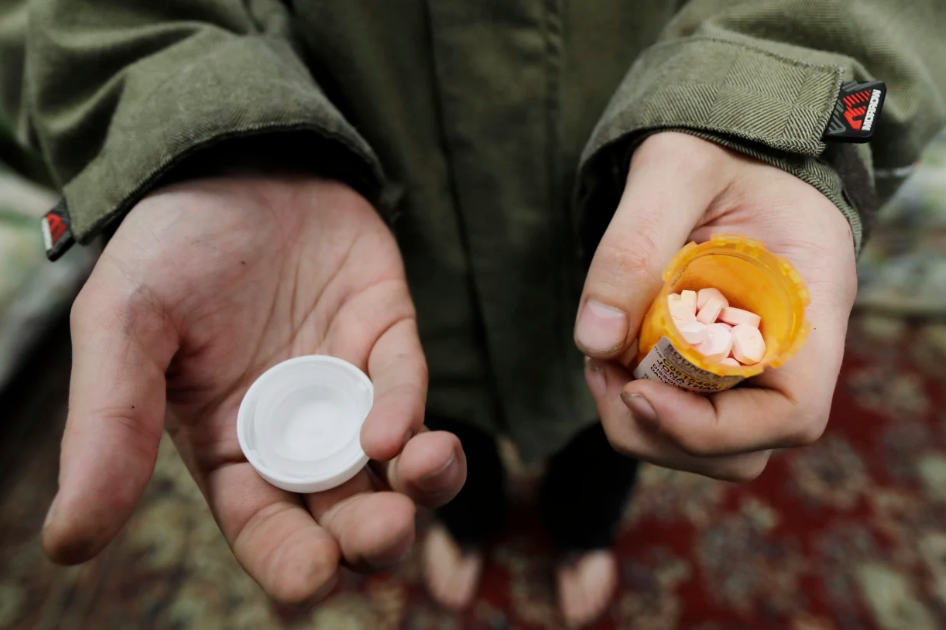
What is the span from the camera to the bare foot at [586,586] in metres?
1.16

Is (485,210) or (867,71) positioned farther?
(485,210)

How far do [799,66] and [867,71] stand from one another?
0.30ft

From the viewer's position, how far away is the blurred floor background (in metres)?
1.12

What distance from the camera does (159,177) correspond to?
1.89 feet

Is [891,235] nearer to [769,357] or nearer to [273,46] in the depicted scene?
[769,357]

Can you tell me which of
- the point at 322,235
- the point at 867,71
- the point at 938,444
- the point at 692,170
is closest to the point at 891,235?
the point at 938,444

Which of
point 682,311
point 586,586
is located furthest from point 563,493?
point 682,311

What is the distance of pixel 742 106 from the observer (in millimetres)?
541

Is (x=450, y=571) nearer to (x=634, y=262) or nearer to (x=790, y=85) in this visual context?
(x=634, y=262)

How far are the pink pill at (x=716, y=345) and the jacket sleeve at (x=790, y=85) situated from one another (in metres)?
0.19

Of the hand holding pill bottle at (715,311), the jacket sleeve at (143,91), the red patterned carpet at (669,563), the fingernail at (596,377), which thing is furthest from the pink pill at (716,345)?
the red patterned carpet at (669,563)

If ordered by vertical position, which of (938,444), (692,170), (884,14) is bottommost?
(938,444)

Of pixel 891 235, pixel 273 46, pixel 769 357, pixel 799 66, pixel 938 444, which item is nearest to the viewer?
pixel 769 357

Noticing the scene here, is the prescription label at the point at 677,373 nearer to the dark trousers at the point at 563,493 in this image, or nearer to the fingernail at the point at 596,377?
the fingernail at the point at 596,377
